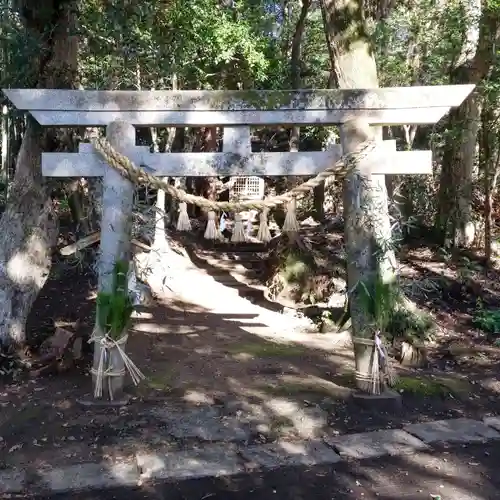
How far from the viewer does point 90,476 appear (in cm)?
304

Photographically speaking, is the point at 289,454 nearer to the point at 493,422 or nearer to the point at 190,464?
the point at 190,464

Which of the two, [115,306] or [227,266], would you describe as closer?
[115,306]

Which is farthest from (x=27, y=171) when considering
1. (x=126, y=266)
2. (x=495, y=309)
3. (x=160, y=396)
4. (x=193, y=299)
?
(x=495, y=309)

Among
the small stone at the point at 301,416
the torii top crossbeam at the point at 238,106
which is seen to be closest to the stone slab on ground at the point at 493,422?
the small stone at the point at 301,416

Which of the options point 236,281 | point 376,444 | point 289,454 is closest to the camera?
point 289,454

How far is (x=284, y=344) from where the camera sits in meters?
6.50

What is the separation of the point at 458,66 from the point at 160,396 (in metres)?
7.64

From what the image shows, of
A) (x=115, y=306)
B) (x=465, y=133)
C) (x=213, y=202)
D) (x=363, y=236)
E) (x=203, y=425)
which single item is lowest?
(x=203, y=425)

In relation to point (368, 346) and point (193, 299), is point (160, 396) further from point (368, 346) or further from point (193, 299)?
point (193, 299)

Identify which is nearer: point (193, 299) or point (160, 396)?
point (160, 396)

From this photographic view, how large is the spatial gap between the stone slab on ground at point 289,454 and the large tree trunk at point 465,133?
6.69 m

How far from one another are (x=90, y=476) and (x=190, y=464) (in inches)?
21.6

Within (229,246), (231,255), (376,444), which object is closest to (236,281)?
(231,255)

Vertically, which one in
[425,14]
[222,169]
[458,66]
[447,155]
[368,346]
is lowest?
[368,346]
